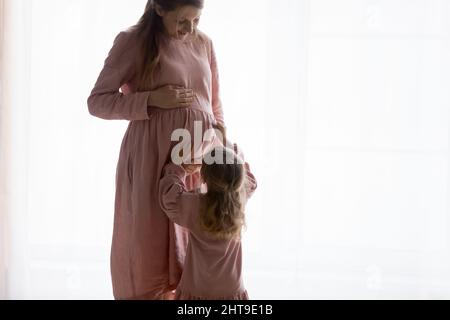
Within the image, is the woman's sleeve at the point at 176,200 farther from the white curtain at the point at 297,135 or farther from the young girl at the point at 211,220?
the white curtain at the point at 297,135

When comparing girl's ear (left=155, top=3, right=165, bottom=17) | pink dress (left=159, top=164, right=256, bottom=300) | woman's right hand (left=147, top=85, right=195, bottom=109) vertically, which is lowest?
pink dress (left=159, top=164, right=256, bottom=300)

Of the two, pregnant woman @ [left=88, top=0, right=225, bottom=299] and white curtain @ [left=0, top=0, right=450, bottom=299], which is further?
white curtain @ [left=0, top=0, right=450, bottom=299]

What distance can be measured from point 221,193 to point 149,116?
0.83 feet

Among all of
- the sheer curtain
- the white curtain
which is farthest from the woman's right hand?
the sheer curtain

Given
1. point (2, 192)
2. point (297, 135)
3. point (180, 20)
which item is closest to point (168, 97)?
point (180, 20)

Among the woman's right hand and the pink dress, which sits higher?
the woman's right hand

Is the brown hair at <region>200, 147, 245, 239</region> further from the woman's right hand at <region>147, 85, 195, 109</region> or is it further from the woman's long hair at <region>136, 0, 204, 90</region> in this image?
the woman's long hair at <region>136, 0, 204, 90</region>

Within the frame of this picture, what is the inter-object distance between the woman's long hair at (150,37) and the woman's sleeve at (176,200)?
0.78 ft

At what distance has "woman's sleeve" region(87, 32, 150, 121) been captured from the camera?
1393 millimetres

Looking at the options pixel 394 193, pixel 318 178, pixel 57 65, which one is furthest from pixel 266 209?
A: pixel 57 65

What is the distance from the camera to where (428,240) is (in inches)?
87.7

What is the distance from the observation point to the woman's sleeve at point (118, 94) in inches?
54.8

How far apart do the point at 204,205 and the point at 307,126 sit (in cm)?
93

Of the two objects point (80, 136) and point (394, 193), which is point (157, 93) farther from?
point (394, 193)
